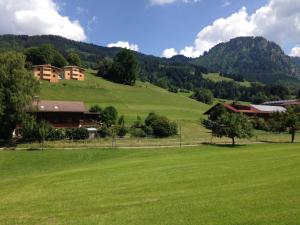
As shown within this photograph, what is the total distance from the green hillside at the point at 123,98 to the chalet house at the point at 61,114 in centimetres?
1479

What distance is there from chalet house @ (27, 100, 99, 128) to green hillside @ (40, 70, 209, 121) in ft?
48.5

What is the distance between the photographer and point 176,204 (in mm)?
17641

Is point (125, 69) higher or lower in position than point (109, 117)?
higher

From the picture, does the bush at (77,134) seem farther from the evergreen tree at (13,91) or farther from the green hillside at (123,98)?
the green hillside at (123,98)

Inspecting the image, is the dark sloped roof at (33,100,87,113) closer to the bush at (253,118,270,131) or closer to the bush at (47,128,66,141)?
the bush at (47,128,66,141)

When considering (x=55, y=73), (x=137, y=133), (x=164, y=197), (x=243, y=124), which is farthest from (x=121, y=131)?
(x=55, y=73)

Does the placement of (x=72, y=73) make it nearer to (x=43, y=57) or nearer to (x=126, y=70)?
(x=43, y=57)

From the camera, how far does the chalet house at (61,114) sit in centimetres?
7262

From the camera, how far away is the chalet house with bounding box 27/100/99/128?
72.6 meters

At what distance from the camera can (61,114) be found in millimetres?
74438

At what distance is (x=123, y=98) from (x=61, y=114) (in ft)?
146

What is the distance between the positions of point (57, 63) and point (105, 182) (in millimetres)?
128936

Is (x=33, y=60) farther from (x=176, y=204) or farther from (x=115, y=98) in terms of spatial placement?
(x=176, y=204)

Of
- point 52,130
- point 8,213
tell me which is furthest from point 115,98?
point 8,213
